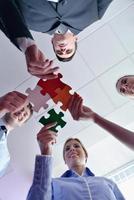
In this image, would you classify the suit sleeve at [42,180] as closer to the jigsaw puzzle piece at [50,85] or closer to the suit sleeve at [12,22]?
the jigsaw puzzle piece at [50,85]

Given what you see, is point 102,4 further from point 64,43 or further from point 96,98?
point 96,98

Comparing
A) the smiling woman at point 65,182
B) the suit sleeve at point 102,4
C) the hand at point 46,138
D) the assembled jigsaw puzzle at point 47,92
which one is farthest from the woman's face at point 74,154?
the suit sleeve at point 102,4

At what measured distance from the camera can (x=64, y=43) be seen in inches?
77.8

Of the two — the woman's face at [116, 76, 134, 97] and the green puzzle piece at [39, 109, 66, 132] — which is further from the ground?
the green puzzle piece at [39, 109, 66, 132]

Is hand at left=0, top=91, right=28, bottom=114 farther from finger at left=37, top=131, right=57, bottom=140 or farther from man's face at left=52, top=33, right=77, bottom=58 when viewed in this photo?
man's face at left=52, top=33, right=77, bottom=58

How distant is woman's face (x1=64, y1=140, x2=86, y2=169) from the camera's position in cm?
232

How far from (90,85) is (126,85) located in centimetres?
28

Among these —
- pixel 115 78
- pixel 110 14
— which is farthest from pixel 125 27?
pixel 115 78

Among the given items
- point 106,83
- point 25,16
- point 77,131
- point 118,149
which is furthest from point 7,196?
point 25,16

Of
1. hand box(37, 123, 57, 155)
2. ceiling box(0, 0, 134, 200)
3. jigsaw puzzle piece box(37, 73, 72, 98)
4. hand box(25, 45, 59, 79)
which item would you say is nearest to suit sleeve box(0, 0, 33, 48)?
hand box(25, 45, 59, 79)

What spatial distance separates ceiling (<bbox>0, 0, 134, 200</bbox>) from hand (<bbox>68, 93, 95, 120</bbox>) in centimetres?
59

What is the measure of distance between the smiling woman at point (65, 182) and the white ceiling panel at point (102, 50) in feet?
2.16

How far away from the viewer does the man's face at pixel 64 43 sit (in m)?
1.97

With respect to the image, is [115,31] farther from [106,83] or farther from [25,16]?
[25,16]
